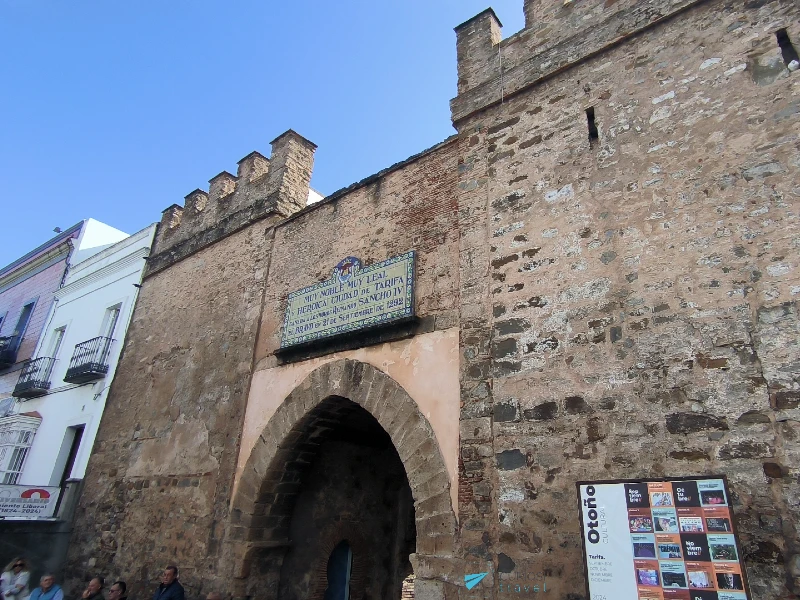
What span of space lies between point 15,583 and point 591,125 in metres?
7.81

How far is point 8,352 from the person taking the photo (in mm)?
12594

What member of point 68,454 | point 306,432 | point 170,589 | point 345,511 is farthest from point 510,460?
point 68,454

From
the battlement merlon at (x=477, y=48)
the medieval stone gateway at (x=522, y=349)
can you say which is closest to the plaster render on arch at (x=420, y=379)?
the medieval stone gateway at (x=522, y=349)

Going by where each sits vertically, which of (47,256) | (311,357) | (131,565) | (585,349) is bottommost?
(131,565)

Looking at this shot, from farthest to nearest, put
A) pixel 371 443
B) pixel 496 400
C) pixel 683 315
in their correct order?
1. pixel 371 443
2. pixel 496 400
3. pixel 683 315

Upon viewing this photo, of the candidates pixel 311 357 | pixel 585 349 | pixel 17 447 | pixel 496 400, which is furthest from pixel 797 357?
pixel 17 447

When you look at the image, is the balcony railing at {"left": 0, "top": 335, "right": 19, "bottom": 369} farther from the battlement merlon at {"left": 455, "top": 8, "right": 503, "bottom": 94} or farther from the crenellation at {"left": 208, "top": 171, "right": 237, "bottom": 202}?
the battlement merlon at {"left": 455, "top": 8, "right": 503, "bottom": 94}

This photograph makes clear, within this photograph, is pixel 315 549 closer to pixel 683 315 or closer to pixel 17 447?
pixel 683 315

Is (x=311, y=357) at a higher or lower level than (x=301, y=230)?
lower

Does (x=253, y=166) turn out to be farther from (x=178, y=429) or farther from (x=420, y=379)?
(x=420, y=379)

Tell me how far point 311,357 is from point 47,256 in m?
11.0

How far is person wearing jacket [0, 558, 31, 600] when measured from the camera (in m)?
6.07

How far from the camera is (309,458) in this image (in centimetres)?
640

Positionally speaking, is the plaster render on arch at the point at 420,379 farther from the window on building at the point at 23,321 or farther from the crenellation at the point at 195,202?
the window on building at the point at 23,321
